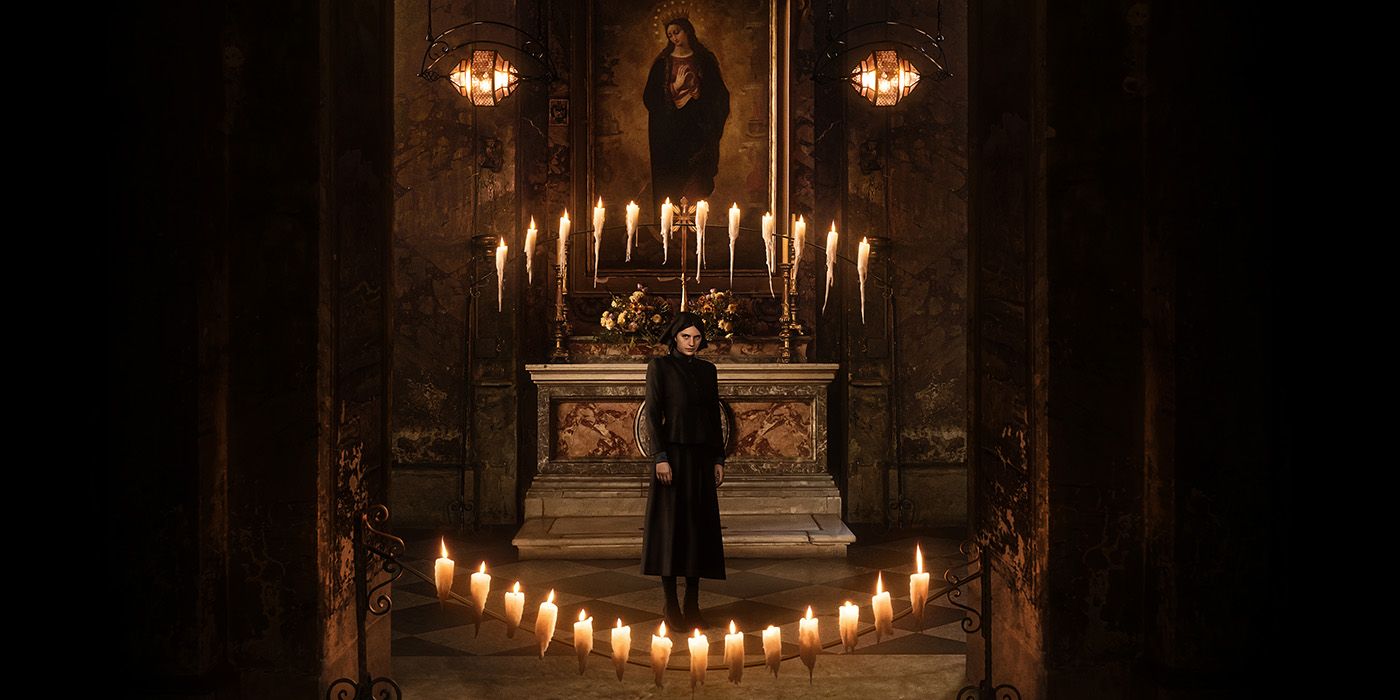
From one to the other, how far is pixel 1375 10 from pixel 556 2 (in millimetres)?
6948

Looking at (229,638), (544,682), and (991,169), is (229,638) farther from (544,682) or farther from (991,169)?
(991,169)

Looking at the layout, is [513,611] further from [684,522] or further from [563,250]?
[563,250]

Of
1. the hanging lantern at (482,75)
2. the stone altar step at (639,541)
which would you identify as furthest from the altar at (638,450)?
the hanging lantern at (482,75)

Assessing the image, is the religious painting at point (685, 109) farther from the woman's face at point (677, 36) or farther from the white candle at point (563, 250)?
the white candle at point (563, 250)

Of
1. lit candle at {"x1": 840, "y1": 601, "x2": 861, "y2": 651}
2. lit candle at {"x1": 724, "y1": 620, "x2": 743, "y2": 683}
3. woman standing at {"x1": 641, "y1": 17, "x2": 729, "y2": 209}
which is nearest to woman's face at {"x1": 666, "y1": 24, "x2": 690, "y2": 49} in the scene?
woman standing at {"x1": 641, "y1": 17, "x2": 729, "y2": 209}

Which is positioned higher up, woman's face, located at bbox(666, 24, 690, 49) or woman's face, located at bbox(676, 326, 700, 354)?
woman's face, located at bbox(666, 24, 690, 49)

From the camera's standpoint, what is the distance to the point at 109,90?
3.39 meters

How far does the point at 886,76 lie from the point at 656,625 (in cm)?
378

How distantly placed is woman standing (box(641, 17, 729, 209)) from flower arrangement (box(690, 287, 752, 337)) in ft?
3.46

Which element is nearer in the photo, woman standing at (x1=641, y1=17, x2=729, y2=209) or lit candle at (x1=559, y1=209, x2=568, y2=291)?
lit candle at (x1=559, y1=209, x2=568, y2=291)

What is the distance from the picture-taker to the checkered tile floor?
5316mm

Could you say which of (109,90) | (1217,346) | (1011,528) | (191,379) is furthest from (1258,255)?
(109,90)

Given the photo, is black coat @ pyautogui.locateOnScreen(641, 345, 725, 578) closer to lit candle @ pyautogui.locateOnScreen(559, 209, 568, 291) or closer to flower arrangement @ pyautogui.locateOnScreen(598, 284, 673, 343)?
lit candle @ pyautogui.locateOnScreen(559, 209, 568, 291)

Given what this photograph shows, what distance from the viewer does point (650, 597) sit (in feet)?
20.9
